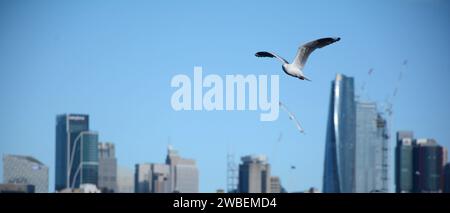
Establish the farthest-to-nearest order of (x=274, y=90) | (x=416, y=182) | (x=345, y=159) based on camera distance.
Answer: (x=345, y=159) → (x=416, y=182) → (x=274, y=90)

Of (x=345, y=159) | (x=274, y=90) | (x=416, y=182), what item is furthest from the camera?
(x=345, y=159)

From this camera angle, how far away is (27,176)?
57.8 feet
